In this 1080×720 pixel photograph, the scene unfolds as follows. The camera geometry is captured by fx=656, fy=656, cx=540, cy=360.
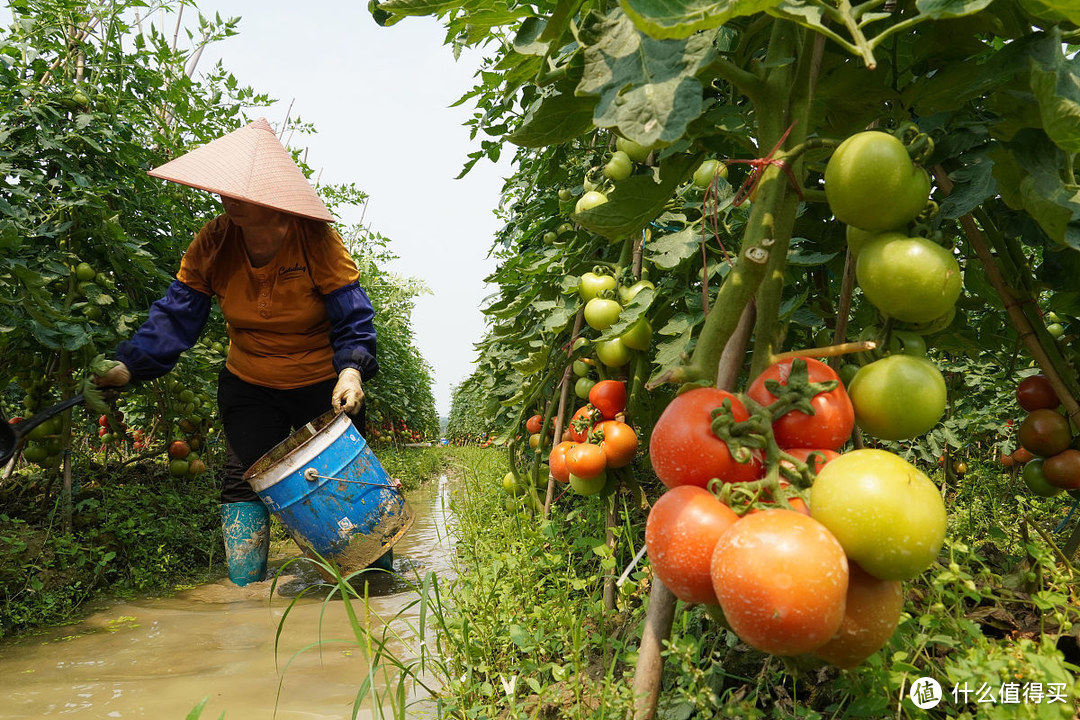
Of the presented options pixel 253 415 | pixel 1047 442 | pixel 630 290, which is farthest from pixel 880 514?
pixel 253 415

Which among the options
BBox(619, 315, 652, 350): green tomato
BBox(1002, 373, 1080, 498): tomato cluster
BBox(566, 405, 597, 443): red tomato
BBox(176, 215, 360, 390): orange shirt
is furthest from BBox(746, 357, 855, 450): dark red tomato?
BBox(176, 215, 360, 390): orange shirt

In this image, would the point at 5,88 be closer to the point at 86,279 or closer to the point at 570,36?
the point at 86,279

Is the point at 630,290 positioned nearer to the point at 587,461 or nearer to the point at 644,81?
the point at 587,461

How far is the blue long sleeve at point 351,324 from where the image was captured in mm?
2941

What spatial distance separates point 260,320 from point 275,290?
154mm

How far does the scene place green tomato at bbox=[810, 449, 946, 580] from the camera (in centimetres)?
62

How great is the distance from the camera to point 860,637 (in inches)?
26.4

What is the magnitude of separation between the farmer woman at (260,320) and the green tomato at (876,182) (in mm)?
2334

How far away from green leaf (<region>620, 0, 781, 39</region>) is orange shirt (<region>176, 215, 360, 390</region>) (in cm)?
255

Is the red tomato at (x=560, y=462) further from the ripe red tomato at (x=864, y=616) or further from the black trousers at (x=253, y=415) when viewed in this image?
the ripe red tomato at (x=864, y=616)

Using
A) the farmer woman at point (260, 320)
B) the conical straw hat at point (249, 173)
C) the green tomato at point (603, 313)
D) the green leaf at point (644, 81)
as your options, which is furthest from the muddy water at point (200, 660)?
the conical straw hat at point (249, 173)

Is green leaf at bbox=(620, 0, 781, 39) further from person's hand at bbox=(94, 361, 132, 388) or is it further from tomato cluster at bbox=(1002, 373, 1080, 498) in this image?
person's hand at bbox=(94, 361, 132, 388)

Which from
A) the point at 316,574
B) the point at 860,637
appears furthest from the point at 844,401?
the point at 316,574

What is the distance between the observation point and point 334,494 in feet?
8.48
